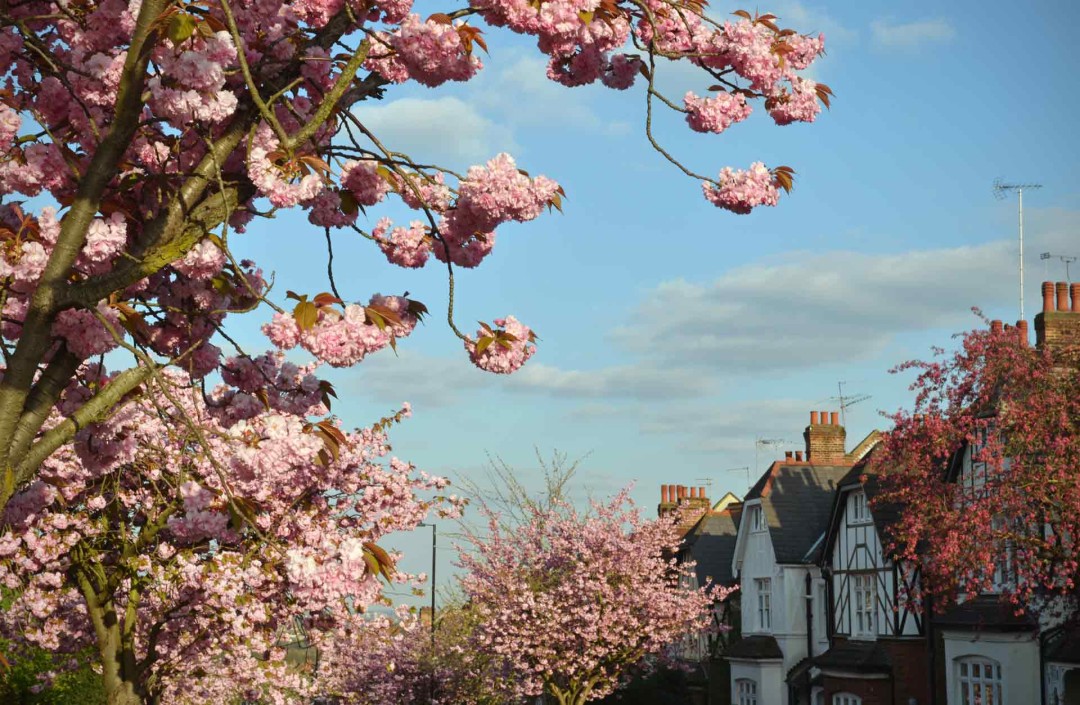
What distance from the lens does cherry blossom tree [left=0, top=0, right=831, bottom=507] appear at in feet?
21.8

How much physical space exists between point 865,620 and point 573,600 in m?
8.65

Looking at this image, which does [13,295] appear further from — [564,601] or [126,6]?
[564,601]

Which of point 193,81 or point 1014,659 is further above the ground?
point 193,81

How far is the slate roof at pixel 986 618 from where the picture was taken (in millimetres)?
28203

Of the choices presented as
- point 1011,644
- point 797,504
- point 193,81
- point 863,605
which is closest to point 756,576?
point 797,504

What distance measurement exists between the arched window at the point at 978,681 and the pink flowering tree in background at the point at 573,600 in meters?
10.6

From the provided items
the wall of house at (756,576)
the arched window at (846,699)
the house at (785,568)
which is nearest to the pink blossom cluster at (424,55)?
the arched window at (846,699)

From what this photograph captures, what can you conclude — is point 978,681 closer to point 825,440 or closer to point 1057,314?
point 1057,314

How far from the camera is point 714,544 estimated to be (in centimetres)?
5394

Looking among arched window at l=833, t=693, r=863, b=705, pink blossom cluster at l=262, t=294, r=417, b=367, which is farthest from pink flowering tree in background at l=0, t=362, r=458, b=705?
arched window at l=833, t=693, r=863, b=705

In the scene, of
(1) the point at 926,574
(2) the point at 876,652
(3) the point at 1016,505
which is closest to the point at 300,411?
(3) the point at 1016,505

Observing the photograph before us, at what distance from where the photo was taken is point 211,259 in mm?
7254

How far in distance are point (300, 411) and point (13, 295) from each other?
178cm

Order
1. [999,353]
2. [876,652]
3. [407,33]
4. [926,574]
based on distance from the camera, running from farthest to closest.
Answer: [876,652] < [926,574] < [999,353] < [407,33]
